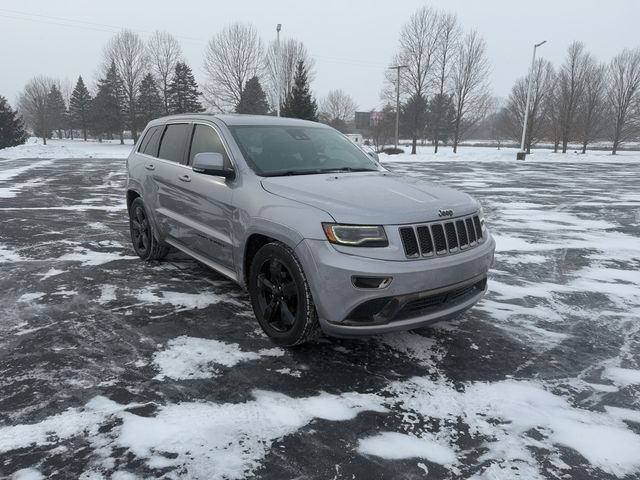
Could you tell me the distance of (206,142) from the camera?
4.41m

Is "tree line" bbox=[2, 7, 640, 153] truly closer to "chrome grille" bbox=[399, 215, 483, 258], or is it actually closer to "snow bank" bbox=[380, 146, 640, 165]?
"snow bank" bbox=[380, 146, 640, 165]

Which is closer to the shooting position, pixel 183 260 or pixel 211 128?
pixel 211 128

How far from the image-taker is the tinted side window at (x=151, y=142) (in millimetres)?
5551

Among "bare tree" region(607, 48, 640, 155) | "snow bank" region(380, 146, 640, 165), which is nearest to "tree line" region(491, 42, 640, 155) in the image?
"bare tree" region(607, 48, 640, 155)

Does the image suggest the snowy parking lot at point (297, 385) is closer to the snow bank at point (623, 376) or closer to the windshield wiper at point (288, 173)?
the snow bank at point (623, 376)

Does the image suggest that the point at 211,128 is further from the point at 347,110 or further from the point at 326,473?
the point at 347,110

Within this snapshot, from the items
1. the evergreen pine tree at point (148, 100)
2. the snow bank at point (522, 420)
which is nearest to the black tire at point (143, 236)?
the snow bank at point (522, 420)

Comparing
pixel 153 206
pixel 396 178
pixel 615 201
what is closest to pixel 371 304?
pixel 396 178

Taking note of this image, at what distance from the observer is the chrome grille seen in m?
3.03

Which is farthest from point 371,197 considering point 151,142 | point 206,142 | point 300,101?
point 300,101

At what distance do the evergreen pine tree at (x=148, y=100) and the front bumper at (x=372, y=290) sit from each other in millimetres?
59862

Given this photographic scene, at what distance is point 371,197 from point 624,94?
53.8 m

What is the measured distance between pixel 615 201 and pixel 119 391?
12.9 meters

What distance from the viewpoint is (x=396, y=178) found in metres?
4.07
